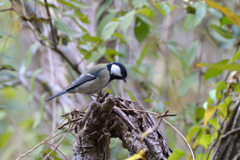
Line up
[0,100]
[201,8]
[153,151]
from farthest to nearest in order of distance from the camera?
[0,100]
[201,8]
[153,151]

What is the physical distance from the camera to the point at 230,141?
139cm

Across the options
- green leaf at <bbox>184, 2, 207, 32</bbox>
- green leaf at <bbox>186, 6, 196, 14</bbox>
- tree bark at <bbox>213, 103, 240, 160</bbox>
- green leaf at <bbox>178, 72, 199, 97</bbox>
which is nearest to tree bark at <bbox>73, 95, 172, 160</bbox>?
tree bark at <bbox>213, 103, 240, 160</bbox>

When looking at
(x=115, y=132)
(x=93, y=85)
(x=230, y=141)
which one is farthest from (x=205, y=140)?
(x=93, y=85)

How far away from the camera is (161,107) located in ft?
6.99

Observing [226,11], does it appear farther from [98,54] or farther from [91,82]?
[98,54]

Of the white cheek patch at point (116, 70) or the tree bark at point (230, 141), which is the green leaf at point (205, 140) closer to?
the tree bark at point (230, 141)

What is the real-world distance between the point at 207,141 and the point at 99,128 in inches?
30.7

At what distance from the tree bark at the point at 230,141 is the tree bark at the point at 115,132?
0.47 meters

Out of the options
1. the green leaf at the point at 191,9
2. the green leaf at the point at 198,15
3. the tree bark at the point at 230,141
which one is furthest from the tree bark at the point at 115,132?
the green leaf at the point at 191,9

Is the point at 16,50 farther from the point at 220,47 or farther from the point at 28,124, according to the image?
the point at 220,47

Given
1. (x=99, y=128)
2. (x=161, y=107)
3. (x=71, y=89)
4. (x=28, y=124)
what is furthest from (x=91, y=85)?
(x=28, y=124)

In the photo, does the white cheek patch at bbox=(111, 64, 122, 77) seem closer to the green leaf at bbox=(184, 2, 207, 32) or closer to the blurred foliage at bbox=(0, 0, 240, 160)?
the blurred foliage at bbox=(0, 0, 240, 160)

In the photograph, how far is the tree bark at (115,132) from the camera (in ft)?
3.39

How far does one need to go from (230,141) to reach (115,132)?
72 cm
